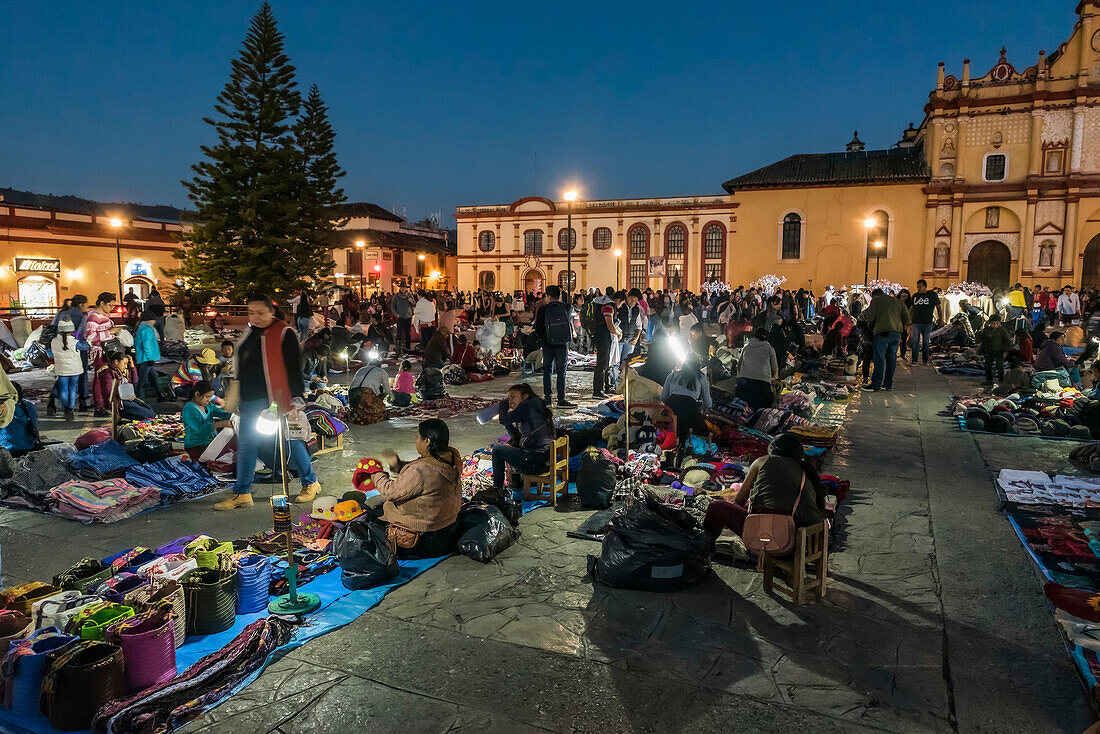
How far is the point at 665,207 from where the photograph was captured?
4006 centimetres

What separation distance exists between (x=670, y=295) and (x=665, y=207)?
18.2 m

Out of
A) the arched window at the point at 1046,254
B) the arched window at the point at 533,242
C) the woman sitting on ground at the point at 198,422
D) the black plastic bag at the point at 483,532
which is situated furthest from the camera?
the arched window at the point at 533,242

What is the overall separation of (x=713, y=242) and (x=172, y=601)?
3802cm

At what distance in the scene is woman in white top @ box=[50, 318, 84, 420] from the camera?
938 cm

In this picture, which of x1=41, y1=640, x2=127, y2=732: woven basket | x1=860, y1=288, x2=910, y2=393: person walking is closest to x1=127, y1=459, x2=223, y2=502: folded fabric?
x1=41, y1=640, x2=127, y2=732: woven basket

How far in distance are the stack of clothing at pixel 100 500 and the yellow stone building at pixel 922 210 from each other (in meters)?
20.5

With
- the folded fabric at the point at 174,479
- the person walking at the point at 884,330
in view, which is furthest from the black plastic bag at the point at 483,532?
the person walking at the point at 884,330

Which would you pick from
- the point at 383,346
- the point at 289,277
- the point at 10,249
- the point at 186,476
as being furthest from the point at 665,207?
the point at 186,476

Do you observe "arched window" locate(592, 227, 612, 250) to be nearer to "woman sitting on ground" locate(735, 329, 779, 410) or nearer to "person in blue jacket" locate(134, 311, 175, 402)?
"person in blue jacket" locate(134, 311, 175, 402)

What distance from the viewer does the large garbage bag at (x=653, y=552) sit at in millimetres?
4273

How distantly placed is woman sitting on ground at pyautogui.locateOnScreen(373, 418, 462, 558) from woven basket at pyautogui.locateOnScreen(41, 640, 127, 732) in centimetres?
180

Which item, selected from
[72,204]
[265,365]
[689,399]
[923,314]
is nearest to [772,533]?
[689,399]

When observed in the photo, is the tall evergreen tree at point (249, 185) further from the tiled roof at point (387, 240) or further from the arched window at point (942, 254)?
the arched window at point (942, 254)

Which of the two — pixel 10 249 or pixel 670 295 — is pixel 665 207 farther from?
pixel 10 249
